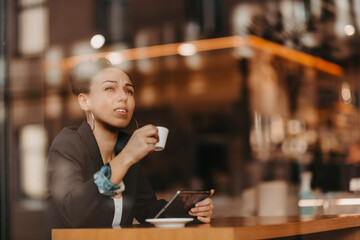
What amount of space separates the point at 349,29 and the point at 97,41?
4939 mm

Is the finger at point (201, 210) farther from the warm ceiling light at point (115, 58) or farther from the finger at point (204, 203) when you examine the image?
the warm ceiling light at point (115, 58)

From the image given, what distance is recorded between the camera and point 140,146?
267 centimetres

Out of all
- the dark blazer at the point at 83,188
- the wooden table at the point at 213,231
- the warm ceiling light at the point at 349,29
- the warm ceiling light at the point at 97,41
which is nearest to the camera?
the wooden table at the point at 213,231

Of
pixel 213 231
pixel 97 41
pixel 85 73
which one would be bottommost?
pixel 213 231

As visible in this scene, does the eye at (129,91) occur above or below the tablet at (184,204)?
above

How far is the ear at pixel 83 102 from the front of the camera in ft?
9.30

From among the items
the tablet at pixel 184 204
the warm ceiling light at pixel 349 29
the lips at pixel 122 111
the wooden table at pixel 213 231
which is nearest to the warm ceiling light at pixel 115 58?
the lips at pixel 122 111

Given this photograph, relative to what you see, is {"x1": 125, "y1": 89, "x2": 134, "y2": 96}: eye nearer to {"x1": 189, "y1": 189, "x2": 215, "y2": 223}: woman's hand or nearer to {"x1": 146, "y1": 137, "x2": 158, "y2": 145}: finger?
{"x1": 146, "y1": 137, "x2": 158, "y2": 145}: finger

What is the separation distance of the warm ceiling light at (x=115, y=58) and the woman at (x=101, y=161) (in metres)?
0.10

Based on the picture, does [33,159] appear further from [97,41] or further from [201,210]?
[201,210]

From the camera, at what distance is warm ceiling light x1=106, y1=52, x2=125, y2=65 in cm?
305

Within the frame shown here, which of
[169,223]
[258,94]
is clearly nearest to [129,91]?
[169,223]

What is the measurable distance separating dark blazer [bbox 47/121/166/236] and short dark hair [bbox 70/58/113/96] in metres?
0.18

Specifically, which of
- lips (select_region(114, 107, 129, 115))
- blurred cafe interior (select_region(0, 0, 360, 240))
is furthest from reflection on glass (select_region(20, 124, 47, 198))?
blurred cafe interior (select_region(0, 0, 360, 240))
